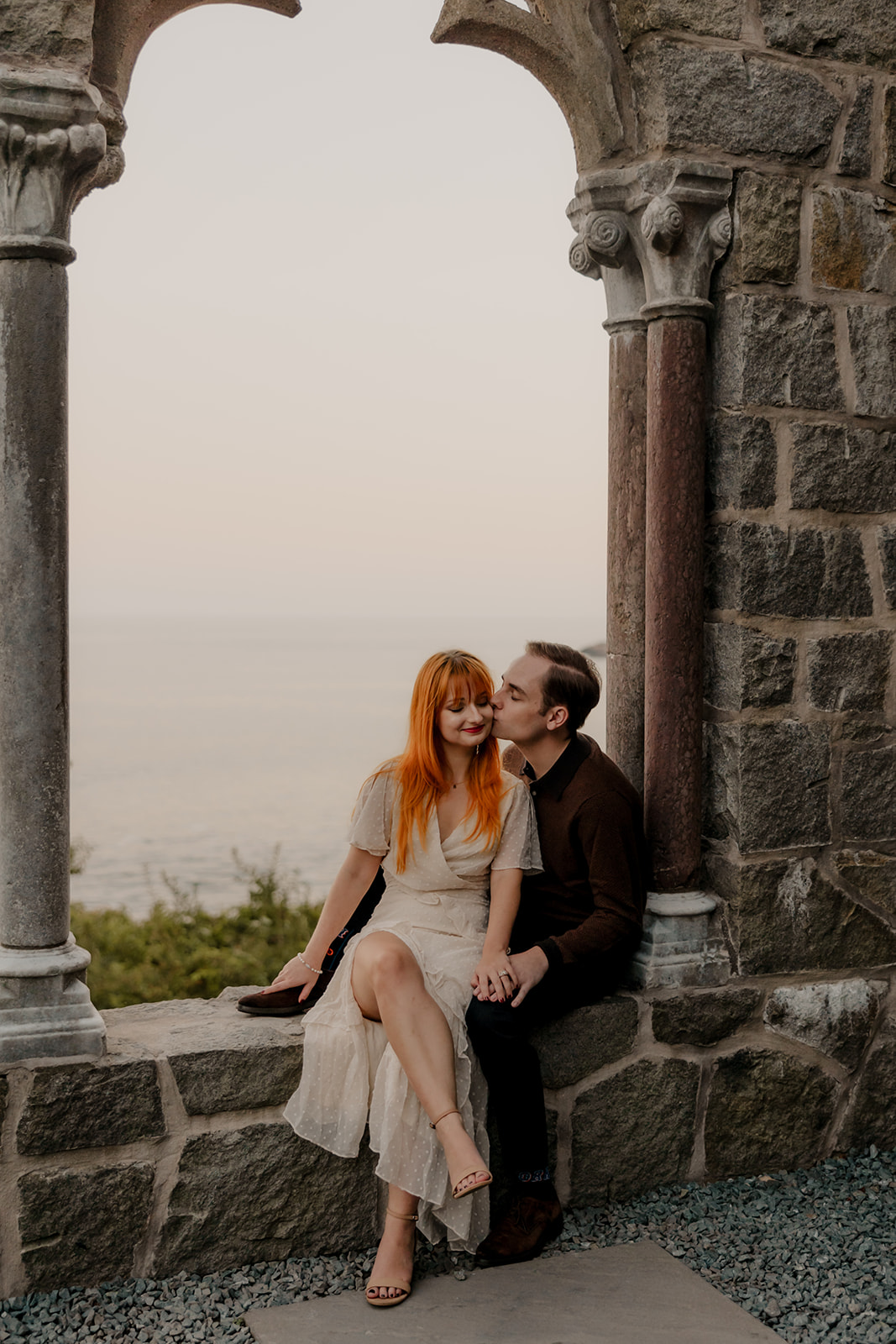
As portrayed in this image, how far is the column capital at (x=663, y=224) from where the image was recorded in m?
2.62

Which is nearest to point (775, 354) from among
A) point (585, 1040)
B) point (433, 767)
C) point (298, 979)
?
point (433, 767)

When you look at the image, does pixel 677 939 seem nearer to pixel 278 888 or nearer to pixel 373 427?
pixel 278 888

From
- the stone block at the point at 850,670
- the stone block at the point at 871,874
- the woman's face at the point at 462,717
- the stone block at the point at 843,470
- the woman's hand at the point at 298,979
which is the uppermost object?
the stone block at the point at 843,470

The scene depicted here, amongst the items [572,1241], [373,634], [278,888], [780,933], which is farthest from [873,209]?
[373,634]

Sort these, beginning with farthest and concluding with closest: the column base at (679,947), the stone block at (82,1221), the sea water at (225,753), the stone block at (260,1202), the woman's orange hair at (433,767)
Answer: the sea water at (225,753), the column base at (679,947), the woman's orange hair at (433,767), the stone block at (260,1202), the stone block at (82,1221)

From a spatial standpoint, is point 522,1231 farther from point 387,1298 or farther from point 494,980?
point 494,980

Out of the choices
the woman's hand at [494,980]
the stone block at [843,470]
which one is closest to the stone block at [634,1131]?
the woman's hand at [494,980]

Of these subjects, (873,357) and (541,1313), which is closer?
(541,1313)

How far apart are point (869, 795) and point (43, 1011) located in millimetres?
1787

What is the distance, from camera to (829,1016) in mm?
2811

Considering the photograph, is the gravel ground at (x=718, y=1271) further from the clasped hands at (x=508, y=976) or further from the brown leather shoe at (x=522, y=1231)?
the clasped hands at (x=508, y=976)

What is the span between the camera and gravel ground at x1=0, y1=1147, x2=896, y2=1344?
7.10ft

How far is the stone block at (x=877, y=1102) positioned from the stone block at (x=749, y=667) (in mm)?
833

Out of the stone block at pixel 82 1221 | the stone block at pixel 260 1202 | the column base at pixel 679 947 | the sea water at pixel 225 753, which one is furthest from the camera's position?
the sea water at pixel 225 753
